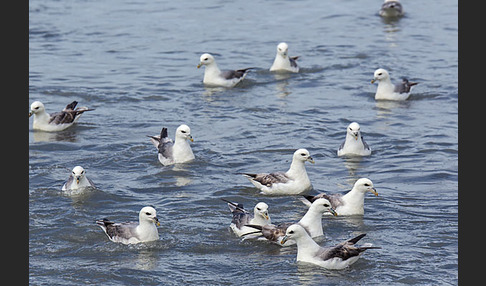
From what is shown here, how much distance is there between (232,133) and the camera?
20.2 metres

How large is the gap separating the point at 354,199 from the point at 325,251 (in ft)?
6.79

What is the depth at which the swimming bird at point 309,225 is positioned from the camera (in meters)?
14.0

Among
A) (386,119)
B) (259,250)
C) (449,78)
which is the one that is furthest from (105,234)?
(449,78)

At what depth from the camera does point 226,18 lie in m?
32.1

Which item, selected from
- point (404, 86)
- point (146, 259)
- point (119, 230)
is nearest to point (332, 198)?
point (146, 259)

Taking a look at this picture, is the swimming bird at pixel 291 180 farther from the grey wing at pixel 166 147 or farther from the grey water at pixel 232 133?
the grey wing at pixel 166 147

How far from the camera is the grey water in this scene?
13648 millimetres

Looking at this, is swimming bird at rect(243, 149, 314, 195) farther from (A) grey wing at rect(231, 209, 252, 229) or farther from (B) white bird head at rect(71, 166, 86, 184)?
(B) white bird head at rect(71, 166, 86, 184)

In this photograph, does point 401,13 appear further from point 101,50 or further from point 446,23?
point 101,50

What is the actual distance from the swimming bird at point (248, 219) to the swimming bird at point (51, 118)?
7.20 m

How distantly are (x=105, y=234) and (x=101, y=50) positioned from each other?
14.3 metres

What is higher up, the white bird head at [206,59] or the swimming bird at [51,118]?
the white bird head at [206,59]

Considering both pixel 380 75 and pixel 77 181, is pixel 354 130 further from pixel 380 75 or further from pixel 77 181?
pixel 77 181

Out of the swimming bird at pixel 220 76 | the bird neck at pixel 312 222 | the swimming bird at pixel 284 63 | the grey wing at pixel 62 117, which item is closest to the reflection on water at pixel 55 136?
the grey wing at pixel 62 117
